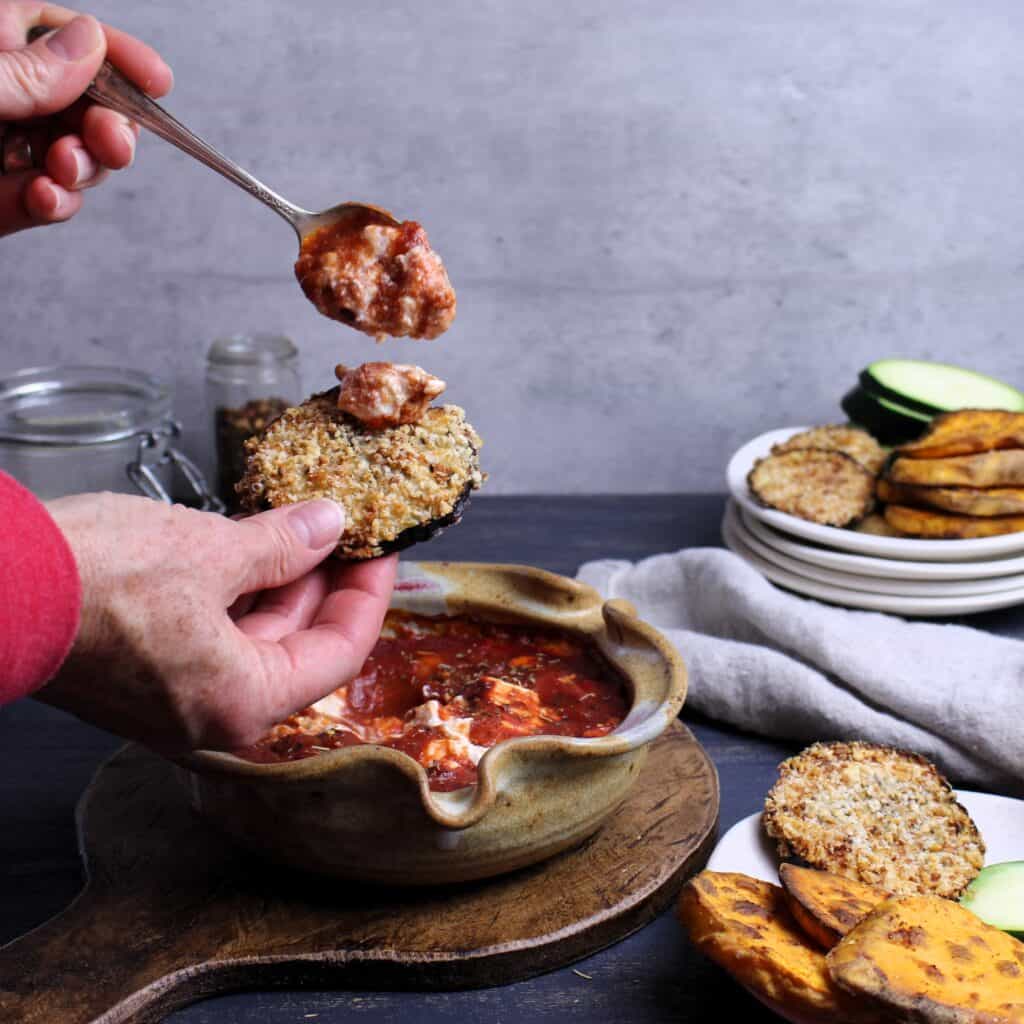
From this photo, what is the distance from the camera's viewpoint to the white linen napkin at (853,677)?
83.5 inches

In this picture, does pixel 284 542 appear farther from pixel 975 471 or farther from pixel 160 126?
pixel 975 471

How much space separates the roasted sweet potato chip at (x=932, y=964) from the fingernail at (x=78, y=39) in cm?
153

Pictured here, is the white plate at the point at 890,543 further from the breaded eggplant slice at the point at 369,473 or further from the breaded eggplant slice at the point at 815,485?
the breaded eggplant slice at the point at 369,473

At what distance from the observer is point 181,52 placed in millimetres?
3066

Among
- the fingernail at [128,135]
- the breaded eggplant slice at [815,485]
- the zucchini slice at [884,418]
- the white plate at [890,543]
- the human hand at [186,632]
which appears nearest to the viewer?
the human hand at [186,632]

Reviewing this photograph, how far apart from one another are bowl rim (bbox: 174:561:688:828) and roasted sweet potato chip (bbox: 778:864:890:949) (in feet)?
0.85

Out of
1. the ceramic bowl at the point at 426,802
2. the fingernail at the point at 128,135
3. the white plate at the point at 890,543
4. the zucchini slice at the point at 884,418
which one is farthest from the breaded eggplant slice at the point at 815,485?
the fingernail at the point at 128,135

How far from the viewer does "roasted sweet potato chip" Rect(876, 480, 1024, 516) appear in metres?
2.56

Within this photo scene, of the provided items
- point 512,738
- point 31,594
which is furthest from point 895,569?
point 31,594

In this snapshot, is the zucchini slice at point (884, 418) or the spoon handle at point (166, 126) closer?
the spoon handle at point (166, 126)

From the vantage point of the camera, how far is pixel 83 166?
2.09 meters

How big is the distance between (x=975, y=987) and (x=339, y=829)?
2.52ft

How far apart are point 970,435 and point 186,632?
1798 mm

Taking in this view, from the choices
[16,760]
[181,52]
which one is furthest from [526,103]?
[16,760]
